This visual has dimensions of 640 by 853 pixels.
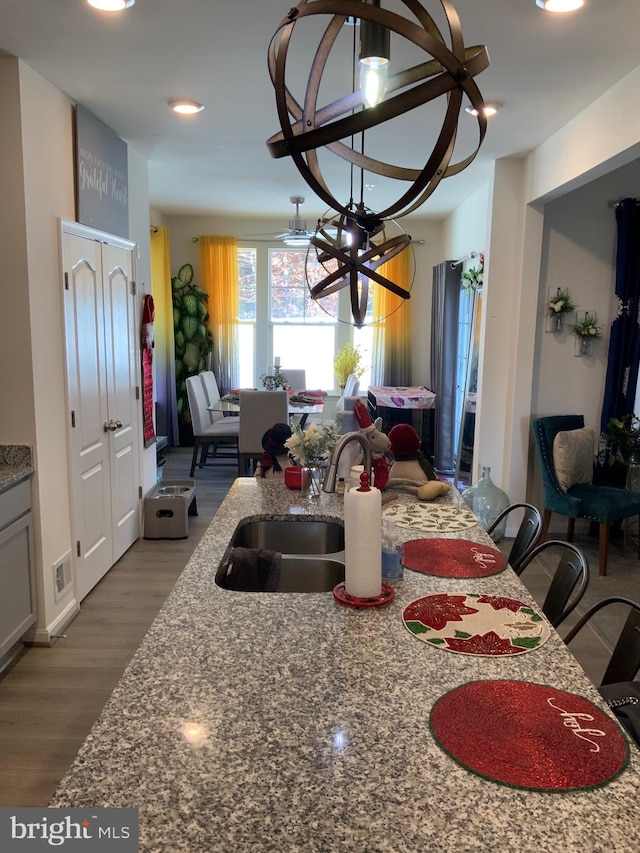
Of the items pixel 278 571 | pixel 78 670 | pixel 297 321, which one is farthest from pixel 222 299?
pixel 278 571

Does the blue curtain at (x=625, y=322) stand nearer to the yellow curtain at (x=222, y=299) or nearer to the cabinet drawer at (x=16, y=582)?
the cabinet drawer at (x=16, y=582)

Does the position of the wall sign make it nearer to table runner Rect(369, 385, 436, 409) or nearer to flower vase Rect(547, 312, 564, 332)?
flower vase Rect(547, 312, 564, 332)

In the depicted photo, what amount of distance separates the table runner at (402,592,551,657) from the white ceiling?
1962 millimetres

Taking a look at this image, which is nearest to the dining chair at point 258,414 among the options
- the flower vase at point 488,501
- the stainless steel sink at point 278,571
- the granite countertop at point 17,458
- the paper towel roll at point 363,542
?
the flower vase at point 488,501

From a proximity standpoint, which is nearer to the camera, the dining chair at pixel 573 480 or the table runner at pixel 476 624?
the table runner at pixel 476 624

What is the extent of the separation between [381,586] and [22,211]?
2.31 meters

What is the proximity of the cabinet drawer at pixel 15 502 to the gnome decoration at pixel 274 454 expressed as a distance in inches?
40.9

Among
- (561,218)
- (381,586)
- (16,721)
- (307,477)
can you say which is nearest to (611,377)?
(561,218)

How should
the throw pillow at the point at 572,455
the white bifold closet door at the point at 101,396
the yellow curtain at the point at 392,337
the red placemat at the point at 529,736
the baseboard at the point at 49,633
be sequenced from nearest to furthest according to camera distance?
the red placemat at the point at 529,736, the baseboard at the point at 49,633, the white bifold closet door at the point at 101,396, the throw pillow at the point at 572,455, the yellow curtain at the point at 392,337

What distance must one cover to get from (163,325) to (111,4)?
5.32m

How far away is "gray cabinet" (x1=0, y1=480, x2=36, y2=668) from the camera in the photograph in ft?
8.96

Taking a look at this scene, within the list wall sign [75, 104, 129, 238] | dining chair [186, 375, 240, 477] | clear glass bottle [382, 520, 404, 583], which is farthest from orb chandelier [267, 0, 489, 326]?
dining chair [186, 375, 240, 477]

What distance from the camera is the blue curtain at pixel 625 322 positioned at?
446 centimetres

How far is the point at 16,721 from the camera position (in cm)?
253
